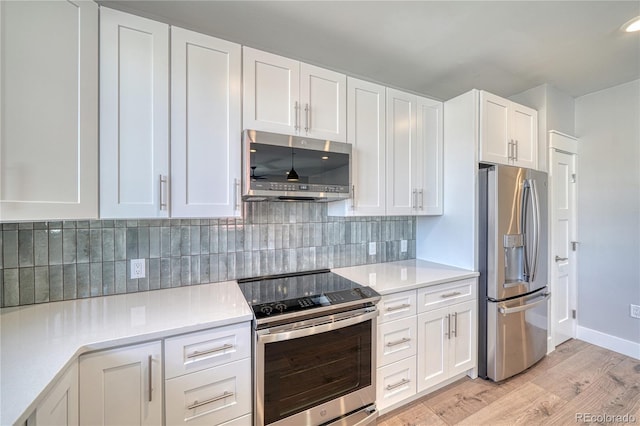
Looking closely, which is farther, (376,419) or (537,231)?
(537,231)

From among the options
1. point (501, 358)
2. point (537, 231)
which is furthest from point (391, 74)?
point (501, 358)

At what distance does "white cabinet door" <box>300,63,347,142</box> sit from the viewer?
182 cm

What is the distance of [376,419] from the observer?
1.74m

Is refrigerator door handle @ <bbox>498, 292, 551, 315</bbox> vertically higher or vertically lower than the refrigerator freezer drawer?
higher

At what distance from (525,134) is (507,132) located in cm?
31

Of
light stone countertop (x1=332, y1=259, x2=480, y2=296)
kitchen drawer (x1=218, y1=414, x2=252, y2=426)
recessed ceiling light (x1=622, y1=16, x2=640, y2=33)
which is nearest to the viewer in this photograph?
kitchen drawer (x1=218, y1=414, x2=252, y2=426)

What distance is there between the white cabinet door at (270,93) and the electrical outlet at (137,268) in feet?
3.52

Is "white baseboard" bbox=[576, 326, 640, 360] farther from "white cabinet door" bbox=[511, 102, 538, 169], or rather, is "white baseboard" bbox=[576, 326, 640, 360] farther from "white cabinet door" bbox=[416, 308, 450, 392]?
"white cabinet door" bbox=[416, 308, 450, 392]

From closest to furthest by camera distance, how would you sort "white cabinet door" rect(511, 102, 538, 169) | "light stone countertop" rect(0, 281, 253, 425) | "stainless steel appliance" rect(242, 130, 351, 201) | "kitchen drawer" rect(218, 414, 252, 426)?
1. "light stone countertop" rect(0, 281, 253, 425)
2. "kitchen drawer" rect(218, 414, 252, 426)
3. "stainless steel appliance" rect(242, 130, 351, 201)
4. "white cabinet door" rect(511, 102, 538, 169)

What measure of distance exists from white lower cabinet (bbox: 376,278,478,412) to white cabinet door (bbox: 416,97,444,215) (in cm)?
71

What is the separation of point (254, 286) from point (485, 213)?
1.94 m

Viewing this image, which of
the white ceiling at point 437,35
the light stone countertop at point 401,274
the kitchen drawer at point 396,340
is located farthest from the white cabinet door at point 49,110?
the kitchen drawer at point 396,340

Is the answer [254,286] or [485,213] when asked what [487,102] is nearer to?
[485,213]

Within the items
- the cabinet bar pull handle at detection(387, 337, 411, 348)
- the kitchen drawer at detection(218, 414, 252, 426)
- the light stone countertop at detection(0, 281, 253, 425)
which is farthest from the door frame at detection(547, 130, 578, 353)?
the light stone countertop at detection(0, 281, 253, 425)
